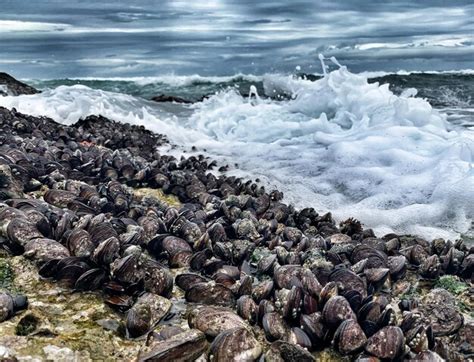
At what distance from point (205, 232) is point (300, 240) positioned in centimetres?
89

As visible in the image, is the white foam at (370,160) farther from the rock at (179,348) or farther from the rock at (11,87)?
the rock at (11,87)

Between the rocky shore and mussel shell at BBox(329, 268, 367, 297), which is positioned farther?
mussel shell at BBox(329, 268, 367, 297)

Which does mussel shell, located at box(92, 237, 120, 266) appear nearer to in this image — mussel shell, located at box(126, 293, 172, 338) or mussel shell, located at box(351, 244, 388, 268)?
mussel shell, located at box(126, 293, 172, 338)

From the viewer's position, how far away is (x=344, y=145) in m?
9.18

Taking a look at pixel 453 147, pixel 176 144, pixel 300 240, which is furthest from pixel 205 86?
pixel 300 240

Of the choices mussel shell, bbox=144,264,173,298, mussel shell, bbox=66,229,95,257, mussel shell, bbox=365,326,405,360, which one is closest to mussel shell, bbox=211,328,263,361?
mussel shell, bbox=365,326,405,360

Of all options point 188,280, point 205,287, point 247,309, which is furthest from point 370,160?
point 247,309

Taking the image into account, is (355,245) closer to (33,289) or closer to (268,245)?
(268,245)

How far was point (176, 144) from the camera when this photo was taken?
36.6 feet

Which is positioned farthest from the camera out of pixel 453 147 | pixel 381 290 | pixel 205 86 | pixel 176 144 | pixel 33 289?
pixel 205 86

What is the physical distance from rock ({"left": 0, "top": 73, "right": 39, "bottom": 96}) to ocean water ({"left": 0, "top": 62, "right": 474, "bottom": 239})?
235 centimetres

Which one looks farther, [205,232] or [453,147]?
[453,147]

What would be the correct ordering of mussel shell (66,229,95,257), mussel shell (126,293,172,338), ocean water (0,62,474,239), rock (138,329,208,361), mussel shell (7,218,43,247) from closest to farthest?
rock (138,329,208,361), mussel shell (126,293,172,338), mussel shell (66,229,95,257), mussel shell (7,218,43,247), ocean water (0,62,474,239)

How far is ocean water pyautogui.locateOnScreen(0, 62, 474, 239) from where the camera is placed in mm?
6484
